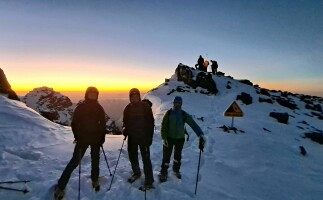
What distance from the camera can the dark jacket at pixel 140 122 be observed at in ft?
26.5

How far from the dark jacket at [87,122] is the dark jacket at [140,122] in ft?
2.99

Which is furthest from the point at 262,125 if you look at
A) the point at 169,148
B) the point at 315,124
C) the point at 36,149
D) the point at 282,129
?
the point at 36,149

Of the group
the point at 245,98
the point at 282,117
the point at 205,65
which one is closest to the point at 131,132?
the point at 282,117

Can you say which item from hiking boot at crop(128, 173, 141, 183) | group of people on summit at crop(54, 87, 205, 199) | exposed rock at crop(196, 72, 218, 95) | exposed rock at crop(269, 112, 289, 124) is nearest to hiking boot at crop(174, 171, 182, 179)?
group of people on summit at crop(54, 87, 205, 199)

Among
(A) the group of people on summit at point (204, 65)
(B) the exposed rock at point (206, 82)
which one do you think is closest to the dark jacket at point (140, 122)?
(B) the exposed rock at point (206, 82)

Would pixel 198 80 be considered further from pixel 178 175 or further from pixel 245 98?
pixel 178 175

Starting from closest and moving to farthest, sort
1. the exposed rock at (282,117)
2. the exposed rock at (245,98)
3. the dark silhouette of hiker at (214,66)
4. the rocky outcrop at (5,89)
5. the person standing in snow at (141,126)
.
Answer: the person standing in snow at (141,126)
the rocky outcrop at (5,89)
the exposed rock at (282,117)
the exposed rock at (245,98)
the dark silhouette of hiker at (214,66)

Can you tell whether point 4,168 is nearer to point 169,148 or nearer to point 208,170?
point 169,148

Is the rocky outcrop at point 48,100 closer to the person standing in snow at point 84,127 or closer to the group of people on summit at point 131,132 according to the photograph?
the group of people on summit at point 131,132

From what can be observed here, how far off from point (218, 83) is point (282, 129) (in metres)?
19.6

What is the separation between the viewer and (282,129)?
71.7ft

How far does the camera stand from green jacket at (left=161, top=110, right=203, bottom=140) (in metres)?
8.73

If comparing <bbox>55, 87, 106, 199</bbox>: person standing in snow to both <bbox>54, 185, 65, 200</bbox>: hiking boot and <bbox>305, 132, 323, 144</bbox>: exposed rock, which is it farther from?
<bbox>305, 132, 323, 144</bbox>: exposed rock

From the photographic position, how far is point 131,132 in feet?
26.8
